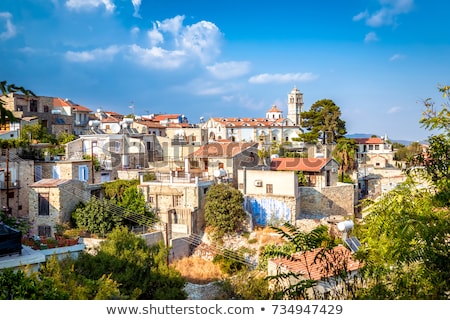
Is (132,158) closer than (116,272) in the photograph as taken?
No

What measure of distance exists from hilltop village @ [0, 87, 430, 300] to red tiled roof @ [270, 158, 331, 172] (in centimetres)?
4

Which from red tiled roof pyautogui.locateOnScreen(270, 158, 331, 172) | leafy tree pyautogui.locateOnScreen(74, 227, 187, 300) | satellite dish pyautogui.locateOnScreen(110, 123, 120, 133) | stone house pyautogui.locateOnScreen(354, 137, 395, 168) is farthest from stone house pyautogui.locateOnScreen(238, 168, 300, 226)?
stone house pyautogui.locateOnScreen(354, 137, 395, 168)

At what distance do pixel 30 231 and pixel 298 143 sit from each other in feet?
49.0

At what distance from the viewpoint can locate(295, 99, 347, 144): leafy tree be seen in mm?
21422

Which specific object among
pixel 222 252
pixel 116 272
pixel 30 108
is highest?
pixel 30 108

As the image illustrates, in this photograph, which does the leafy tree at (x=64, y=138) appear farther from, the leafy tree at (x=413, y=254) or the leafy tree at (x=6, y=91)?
the leafy tree at (x=6, y=91)

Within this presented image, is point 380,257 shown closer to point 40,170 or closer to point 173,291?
point 173,291

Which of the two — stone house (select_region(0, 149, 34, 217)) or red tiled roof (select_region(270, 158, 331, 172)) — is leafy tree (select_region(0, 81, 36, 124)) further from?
red tiled roof (select_region(270, 158, 331, 172))

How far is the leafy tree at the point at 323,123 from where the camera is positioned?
70.3 ft
